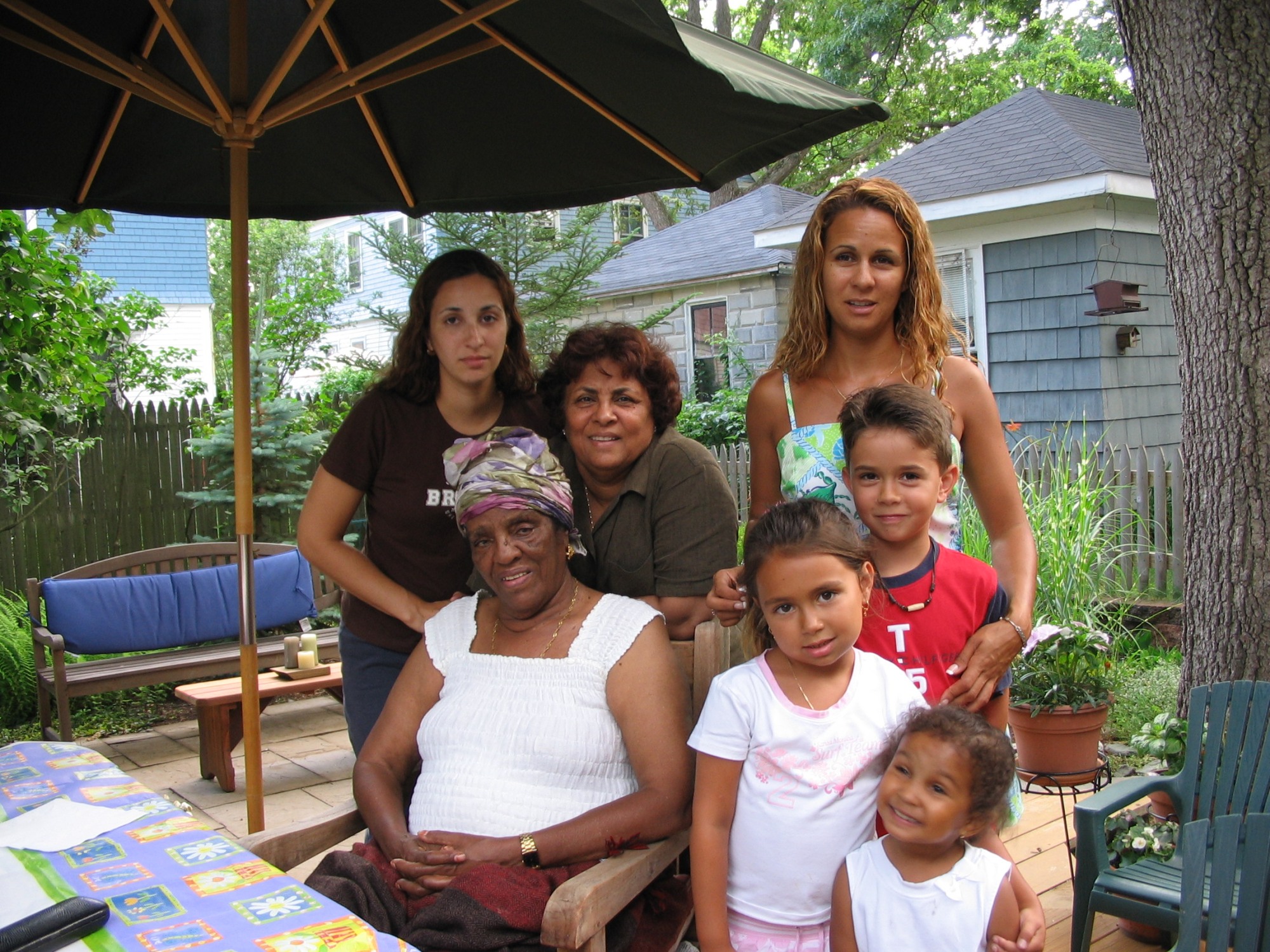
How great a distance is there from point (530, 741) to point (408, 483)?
812mm

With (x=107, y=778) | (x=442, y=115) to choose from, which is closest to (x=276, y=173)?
(x=442, y=115)

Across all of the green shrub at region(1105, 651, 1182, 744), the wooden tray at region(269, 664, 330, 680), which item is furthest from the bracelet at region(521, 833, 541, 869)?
the wooden tray at region(269, 664, 330, 680)

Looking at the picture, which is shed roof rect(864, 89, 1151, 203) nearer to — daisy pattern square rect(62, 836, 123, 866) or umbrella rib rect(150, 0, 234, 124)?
umbrella rib rect(150, 0, 234, 124)

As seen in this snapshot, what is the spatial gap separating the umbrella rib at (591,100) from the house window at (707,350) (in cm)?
1009

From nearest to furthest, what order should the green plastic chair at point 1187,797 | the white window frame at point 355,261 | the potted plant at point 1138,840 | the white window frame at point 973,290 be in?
1. the green plastic chair at point 1187,797
2. the potted plant at point 1138,840
3. the white window frame at point 973,290
4. the white window frame at point 355,261

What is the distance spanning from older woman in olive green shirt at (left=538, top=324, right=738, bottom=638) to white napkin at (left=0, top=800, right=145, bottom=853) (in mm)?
1132

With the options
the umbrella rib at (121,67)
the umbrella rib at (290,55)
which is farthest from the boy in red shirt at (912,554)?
the umbrella rib at (121,67)

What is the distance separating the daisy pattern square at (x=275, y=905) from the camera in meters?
1.52

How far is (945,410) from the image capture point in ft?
6.71

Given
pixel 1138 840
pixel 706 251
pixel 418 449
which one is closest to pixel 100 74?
pixel 418 449

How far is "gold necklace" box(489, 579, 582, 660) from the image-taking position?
2.31 m

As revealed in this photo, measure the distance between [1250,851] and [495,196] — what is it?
261cm

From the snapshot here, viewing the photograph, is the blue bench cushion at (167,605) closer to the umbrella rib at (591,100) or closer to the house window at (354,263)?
the umbrella rib at (591,100)

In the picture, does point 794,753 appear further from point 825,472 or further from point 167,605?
point 167,605
